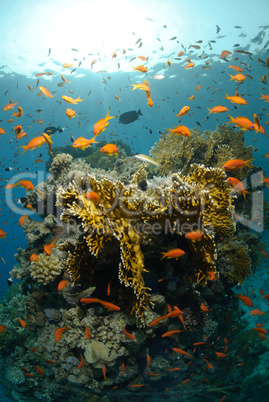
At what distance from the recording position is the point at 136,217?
10.7 ft

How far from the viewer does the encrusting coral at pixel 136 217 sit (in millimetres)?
2959

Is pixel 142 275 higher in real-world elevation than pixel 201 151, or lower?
lower

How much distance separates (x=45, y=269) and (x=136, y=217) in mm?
2500

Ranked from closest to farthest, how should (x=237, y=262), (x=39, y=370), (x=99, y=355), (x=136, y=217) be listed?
1. (x=136, y=217)
2. (x=99, y=355)
3. (x=237, y=262)
4. (x=39, y=370)

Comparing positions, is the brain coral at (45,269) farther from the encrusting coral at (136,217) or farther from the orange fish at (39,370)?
the orange fish at (39,370)

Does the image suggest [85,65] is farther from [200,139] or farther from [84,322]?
[84,322]

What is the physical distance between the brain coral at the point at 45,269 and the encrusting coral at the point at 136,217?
4.21 feet

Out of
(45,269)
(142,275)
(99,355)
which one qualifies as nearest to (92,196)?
(142,275)

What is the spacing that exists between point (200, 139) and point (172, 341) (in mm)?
6015

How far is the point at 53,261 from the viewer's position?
4.46 m

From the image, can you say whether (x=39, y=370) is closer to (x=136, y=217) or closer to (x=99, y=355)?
(x=99, y=355)

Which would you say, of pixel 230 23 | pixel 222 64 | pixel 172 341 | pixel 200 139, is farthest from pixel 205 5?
pixel 172 341

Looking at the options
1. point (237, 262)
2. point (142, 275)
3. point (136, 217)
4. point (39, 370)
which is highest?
point (136, 217)

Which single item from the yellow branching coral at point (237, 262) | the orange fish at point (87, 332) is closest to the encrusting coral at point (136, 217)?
the orange fish at point (87, 332)
